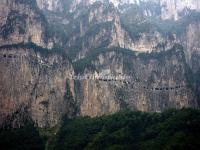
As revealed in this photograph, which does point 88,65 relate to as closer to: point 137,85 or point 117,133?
point 137,85

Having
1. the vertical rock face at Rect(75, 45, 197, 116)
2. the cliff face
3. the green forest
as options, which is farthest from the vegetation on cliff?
the vertical rock face at Rect(75, 45, 197, 116)

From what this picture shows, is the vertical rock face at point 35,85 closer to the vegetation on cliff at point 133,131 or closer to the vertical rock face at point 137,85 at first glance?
the vegetation on cliff at point 133,131

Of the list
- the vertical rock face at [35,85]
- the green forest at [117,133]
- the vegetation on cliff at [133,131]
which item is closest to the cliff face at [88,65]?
the vertical rock face at [35,85]

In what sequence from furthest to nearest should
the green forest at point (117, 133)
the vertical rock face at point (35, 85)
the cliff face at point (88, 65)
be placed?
the cliff face at point (88, 65)
the vertical rock face at point (35, 85)
the green forest at point (117, 133)

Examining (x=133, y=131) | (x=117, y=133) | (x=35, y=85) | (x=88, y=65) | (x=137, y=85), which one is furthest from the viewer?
(x=137, y=85)

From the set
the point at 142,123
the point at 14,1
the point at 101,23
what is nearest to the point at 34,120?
the point at 142,123

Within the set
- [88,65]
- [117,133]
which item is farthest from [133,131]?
[88,65]

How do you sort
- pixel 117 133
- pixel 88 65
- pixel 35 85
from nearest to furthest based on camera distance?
1. pixel 117 133
2. pixel 35 85
3. pixel 88 65
